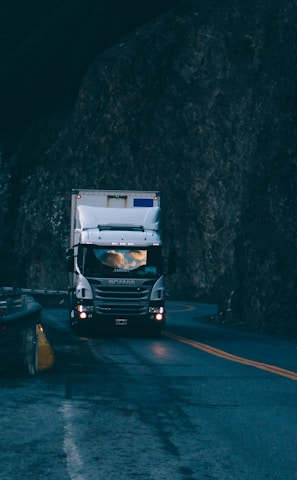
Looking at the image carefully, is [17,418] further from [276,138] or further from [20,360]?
[276,138]

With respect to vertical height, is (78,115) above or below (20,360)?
above

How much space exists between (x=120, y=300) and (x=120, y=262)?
3.21 feet

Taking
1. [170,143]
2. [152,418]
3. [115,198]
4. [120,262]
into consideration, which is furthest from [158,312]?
[170,143]

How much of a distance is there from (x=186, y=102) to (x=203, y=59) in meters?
3.24

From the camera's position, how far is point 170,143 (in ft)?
229

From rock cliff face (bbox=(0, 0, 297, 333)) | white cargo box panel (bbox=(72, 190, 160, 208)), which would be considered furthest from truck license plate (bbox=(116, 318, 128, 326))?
rock cliff face (bbox=(0, 0, 297, 333))

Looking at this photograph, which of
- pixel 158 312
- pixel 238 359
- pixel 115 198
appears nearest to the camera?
pixel 238 359

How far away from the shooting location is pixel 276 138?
38.9m

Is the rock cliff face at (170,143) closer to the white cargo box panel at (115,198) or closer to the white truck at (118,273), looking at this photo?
the white cargo box panel at (115,198)

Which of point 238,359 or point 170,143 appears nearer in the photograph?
point 238,359

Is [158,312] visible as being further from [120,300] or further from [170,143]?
[170,143]

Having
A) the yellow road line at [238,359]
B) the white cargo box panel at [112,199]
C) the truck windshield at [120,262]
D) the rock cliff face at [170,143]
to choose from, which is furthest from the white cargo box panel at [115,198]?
the rock cliff face at [170,143]

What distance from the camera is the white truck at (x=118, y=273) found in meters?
25.7

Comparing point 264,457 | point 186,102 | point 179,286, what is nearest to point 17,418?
point 264,457
